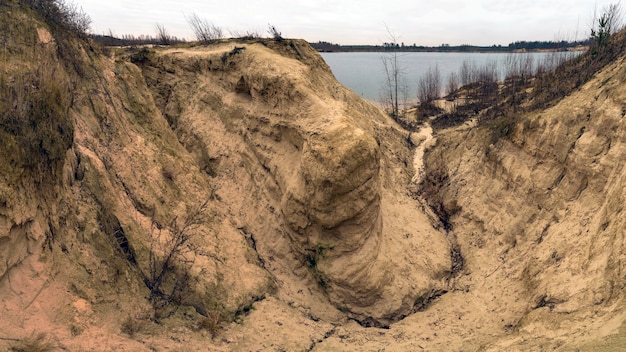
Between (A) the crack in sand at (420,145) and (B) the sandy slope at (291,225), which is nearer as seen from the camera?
(B) the sandy slope at (291,225)

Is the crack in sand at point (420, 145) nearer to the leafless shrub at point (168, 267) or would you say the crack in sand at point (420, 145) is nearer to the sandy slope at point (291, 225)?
the sandy slope at point (291, 225)

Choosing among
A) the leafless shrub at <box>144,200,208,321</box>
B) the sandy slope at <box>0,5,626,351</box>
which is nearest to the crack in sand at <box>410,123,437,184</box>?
the sandy slope at <box>0,5,626,351</box>

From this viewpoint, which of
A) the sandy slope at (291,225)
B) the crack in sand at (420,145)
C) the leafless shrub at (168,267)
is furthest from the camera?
the crack in sand at (420,145)

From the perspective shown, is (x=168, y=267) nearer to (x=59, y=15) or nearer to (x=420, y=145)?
(x=59, y=15)

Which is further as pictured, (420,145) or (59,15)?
(420,145)

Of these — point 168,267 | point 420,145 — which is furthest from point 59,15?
point 420,145

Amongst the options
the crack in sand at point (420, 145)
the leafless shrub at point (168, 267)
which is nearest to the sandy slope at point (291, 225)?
the leafless shrub at point (168, 267)

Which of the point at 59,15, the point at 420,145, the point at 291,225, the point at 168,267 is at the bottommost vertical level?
the point at 291,225

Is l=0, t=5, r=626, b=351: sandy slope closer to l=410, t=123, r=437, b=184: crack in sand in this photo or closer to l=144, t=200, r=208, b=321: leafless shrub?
l=144, t=200, r=208, b=321: leafless shrub

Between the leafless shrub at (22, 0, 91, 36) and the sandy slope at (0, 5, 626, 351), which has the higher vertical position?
the leafless shrub at (22, 0, 91, 36)

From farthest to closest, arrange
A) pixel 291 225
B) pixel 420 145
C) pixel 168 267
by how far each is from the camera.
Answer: pixel 420 145
pixel 291 225
pixel 168 267

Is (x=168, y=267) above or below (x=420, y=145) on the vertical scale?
below

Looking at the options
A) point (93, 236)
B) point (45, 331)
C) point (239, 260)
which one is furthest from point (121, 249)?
point (239, 260)
